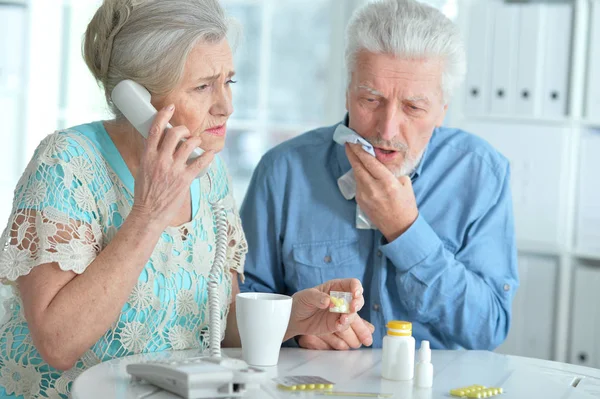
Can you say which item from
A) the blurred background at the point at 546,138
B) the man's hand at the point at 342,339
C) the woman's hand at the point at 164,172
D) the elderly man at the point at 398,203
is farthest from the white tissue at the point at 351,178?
the blurred background at the point at 546,138

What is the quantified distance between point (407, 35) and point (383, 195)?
1.22 feet

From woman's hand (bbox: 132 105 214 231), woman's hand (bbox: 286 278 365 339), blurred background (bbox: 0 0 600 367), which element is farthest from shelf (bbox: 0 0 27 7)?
woman's hand (bbox: 286 278 365 339)

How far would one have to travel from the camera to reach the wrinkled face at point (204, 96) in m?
1.52

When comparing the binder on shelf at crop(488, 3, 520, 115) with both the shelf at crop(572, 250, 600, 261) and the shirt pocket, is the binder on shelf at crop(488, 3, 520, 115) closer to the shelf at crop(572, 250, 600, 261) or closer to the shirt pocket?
the shelf at crop(572, 250, 600, 261)

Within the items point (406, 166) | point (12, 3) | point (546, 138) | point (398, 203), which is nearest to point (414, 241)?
point (398, 203)

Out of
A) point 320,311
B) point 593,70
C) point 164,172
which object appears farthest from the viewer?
point 593,70

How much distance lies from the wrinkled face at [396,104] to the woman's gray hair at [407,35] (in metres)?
0.02

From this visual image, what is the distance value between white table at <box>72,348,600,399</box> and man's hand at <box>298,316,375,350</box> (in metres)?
0.02

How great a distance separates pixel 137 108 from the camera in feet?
4.90

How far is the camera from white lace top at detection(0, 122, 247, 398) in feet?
4.43

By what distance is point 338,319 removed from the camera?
1.48 metres

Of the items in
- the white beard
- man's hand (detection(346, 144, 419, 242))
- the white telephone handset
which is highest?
the white telephone handset

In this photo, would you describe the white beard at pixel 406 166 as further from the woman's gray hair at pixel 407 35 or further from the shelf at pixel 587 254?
the shelf at pixel 587 254

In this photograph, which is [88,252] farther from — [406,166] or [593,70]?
[593,70]
